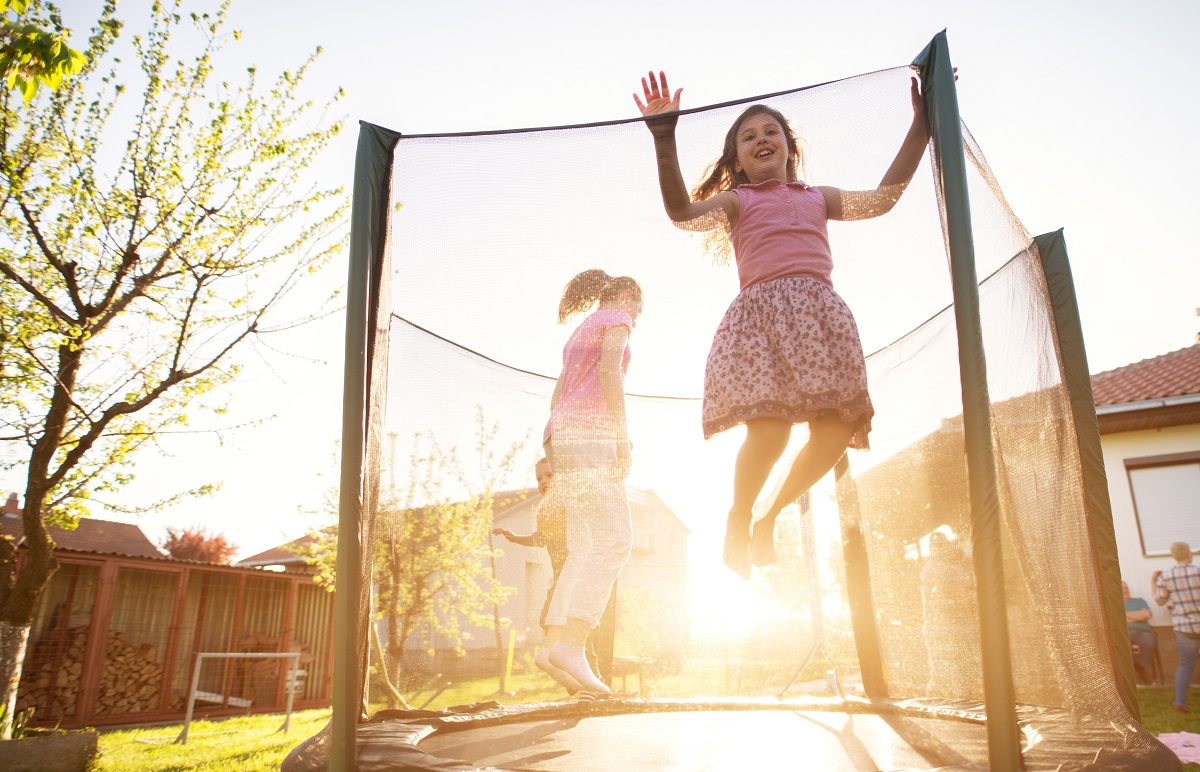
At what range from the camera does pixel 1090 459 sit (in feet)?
6.07

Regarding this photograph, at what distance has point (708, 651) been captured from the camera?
8.77 ft

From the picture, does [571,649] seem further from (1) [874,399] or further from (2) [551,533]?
(1) [874,399]

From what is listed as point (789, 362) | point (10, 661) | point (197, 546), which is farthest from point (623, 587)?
point (197, 546)

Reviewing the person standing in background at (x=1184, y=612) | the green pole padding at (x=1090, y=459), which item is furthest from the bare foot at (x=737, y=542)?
the person standing in background at (x=1184, y=612)

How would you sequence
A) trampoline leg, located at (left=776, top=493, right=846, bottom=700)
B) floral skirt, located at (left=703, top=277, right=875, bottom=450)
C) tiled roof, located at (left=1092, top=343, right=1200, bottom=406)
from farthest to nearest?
tiled roof, located at (left=1092, top=343, right=1200, bottom=406) → trampoline leg, located at (left=776, top=493, right=846, bottom=700) → floral skirt, located at (left=703, top=277, right=875, bottom=450)

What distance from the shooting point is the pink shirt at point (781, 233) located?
1.66 metres

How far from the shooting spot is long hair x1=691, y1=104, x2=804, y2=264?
1712 millimetres

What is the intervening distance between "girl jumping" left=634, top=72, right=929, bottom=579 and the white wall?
652cm

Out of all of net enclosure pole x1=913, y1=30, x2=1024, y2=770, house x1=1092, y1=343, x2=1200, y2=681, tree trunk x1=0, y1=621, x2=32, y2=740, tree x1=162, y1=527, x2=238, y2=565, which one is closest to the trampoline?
net enclosure pole x1=913, y1=30, x2=1024, y2=770

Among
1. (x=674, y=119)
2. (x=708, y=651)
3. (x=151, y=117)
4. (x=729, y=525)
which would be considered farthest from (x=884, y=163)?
(x=151, y=117)

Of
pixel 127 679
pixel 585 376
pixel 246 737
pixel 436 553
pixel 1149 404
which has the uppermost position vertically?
pixel 1149 404

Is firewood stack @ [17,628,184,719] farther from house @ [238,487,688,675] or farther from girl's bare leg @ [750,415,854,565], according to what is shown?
girl's bare leg @ [750,415,854,565]

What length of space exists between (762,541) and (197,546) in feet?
68.1

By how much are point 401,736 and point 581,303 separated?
1.12 metres
